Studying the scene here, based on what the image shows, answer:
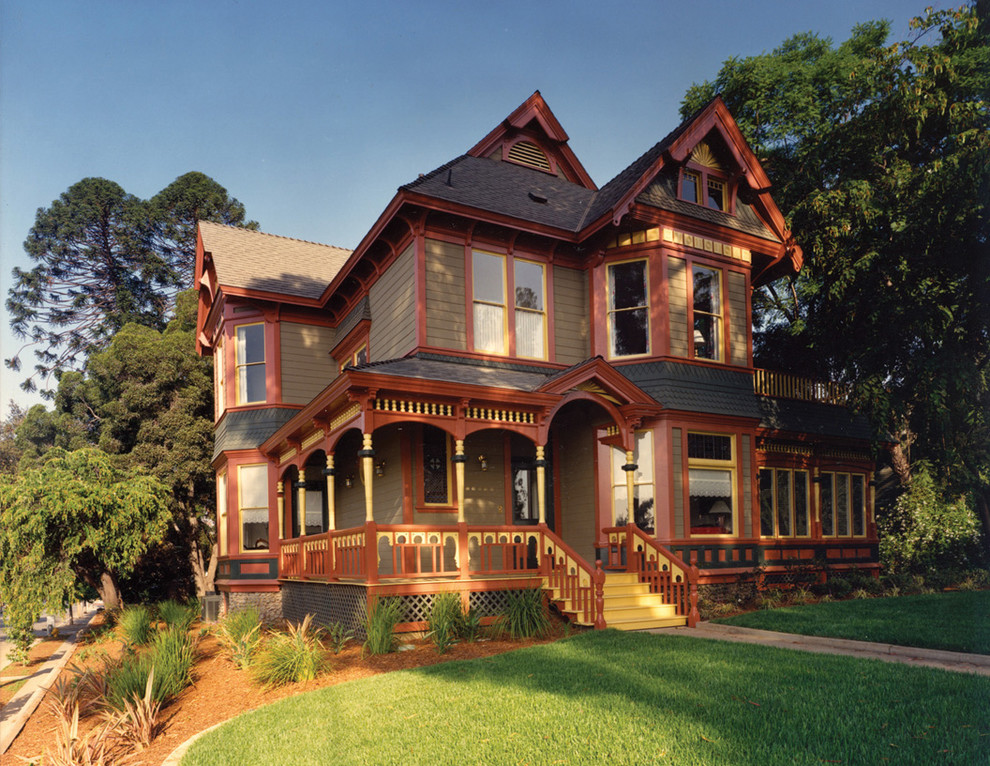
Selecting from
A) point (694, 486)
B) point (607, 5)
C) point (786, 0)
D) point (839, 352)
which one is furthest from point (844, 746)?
point (839, 352)

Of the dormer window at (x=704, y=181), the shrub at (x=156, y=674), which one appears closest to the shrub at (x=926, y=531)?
the dormer window at (x=704, y=181)

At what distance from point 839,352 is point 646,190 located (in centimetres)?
707

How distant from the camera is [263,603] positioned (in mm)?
17219

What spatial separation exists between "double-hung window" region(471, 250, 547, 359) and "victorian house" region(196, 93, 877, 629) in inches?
1.7

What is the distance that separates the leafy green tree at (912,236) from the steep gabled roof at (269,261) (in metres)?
12.1

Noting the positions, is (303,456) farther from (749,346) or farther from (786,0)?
(786,0)

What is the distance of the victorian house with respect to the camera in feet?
40.1

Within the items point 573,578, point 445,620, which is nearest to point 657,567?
point 573,578

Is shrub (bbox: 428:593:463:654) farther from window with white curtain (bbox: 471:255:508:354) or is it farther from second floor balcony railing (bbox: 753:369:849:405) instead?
second floor balcony railing (bbox: 753:369:849:405)

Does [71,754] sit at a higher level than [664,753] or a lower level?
lower

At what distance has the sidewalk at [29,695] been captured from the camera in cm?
982

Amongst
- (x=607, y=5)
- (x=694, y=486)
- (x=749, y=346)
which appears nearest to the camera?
(x=607, y=5)

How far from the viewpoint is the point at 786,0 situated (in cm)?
1385

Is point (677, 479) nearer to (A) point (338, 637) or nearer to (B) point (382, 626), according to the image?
(B) point (382, 626)
